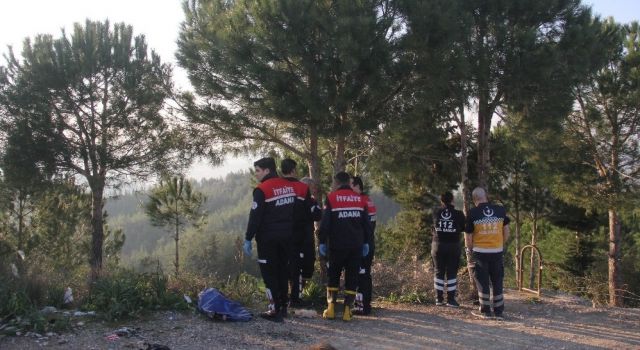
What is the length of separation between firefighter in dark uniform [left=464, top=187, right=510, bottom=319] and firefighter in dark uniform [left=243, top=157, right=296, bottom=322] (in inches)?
101

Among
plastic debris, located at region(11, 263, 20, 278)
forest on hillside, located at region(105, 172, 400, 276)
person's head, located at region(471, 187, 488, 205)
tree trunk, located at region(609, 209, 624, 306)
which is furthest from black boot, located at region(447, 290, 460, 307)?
forest on hillside, located at region(105, 172, 400, 276)

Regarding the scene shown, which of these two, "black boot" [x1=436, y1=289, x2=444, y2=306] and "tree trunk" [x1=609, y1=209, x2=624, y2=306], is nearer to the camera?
"black boot" [x1=436, y1=289, x2=444, y2=306]

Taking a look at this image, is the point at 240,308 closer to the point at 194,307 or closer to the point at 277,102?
the point at 194,307

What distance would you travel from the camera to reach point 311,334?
20.0 feet

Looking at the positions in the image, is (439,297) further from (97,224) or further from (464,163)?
(97,224)

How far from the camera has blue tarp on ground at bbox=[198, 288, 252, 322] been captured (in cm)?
634

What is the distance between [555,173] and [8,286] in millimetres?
13060

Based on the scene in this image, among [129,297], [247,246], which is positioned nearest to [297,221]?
[247,246]

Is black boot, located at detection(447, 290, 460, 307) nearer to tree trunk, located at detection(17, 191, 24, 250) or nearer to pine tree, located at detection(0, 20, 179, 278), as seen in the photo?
pine tree, located at detection(0, 20, 179, 278)

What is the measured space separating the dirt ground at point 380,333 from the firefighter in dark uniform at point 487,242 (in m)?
0.38

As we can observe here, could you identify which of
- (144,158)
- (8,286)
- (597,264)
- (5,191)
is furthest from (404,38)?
(597,264)

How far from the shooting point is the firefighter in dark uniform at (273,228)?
6.34m

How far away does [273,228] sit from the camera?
6379 millimetres

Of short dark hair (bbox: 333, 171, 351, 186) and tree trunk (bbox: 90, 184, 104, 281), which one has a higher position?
short dark hair (bbox: 333, 171, 351, 186)
